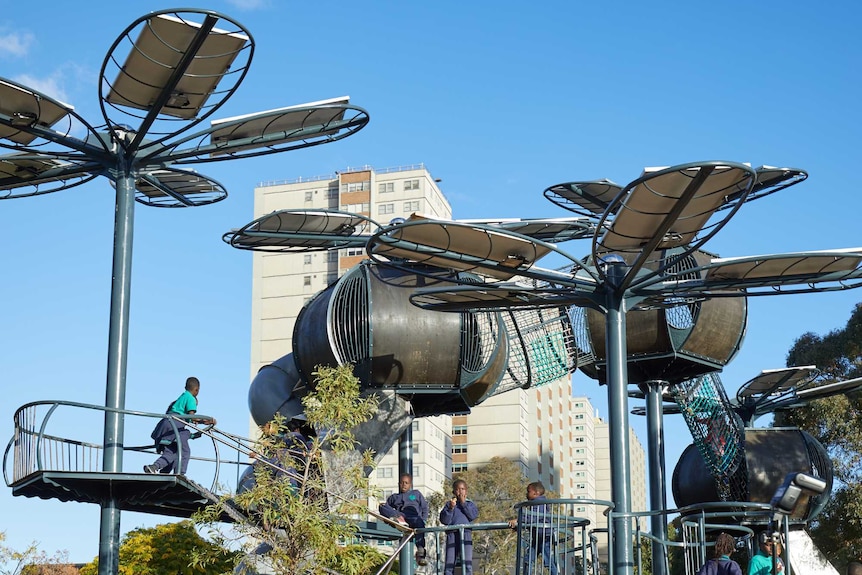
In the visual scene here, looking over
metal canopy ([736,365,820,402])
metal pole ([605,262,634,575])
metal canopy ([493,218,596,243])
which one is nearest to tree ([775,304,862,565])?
metal canopy ([736,365,820,402])

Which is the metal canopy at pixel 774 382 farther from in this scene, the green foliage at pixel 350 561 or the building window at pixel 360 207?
the building window at pixel 360 207

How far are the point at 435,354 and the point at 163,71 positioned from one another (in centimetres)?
711

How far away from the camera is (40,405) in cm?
1490

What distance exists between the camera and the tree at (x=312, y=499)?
45.8 feet

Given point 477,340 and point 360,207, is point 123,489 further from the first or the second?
point 360,207

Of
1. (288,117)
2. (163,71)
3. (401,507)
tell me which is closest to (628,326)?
(401,507)

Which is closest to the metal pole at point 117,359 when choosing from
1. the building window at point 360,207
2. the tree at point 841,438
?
the tree at point 841,438

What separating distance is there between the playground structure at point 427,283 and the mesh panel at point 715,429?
6cm

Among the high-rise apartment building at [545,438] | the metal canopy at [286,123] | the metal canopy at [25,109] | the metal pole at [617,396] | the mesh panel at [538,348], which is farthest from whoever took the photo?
the high-rise apartment building at [545,438]

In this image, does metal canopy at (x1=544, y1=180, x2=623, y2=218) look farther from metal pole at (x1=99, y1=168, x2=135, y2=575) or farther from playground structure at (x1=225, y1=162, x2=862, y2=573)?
metal pole at (x1=99, y1=168, x2=135, y2=575)

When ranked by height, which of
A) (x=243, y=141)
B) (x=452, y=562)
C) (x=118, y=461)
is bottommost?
(x=452, y=562)

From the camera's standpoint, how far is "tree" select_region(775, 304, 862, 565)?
3534 cm

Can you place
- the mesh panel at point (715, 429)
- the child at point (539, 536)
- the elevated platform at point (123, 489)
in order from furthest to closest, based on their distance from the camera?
the mesh panel at point (715, 429) → the elevated platform at point (123, 489) → the child at point (539, 536)

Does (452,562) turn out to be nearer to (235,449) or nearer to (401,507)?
(401,507)
